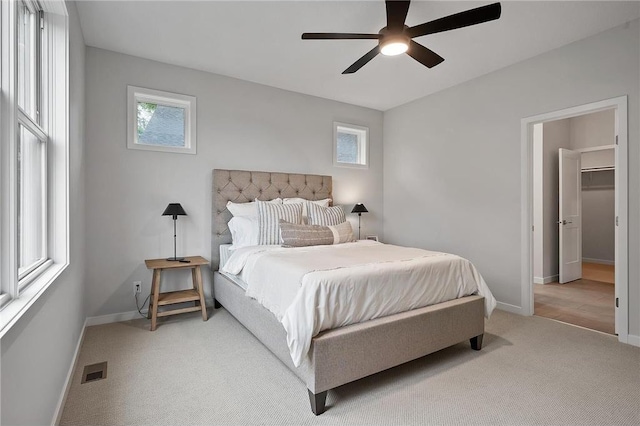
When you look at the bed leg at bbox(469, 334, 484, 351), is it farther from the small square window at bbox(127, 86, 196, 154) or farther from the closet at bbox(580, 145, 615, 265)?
the closet at bbox(580, 145, 615, 265)

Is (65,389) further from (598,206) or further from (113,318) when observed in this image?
(598,206)

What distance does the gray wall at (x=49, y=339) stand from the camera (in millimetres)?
1104

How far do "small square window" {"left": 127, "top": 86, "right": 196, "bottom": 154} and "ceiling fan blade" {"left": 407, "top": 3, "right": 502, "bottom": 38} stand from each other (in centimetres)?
259


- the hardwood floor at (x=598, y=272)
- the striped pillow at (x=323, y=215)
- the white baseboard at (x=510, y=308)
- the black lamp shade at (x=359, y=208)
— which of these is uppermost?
the black lamp shade at (x=359, y=208)

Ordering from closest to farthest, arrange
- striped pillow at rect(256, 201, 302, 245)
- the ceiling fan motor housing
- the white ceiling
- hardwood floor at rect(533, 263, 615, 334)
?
the ceiling fan motor housing → the white ceiling → hardwood floor at rect(533, 263, 615, 334) → striped pillow at rect(256, 201, 302, 245)

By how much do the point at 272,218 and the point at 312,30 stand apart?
188 centimetres

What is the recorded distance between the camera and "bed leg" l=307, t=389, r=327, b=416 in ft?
6.14

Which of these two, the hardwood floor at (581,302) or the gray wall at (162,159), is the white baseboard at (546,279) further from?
the gray wall at (162,159)

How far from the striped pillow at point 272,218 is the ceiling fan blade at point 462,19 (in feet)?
6.90

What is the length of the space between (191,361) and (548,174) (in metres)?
5.51

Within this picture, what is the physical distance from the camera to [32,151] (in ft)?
5.96

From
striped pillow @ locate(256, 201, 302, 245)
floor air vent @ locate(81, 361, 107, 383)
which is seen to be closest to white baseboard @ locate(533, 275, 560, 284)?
striped pillow @ locate(256, 201, 302, 245)

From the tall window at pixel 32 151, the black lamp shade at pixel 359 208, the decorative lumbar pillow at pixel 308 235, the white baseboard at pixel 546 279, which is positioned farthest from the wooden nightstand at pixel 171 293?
the white baseboard at pixel 546 279

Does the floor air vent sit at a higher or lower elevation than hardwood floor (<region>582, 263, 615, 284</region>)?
lower
